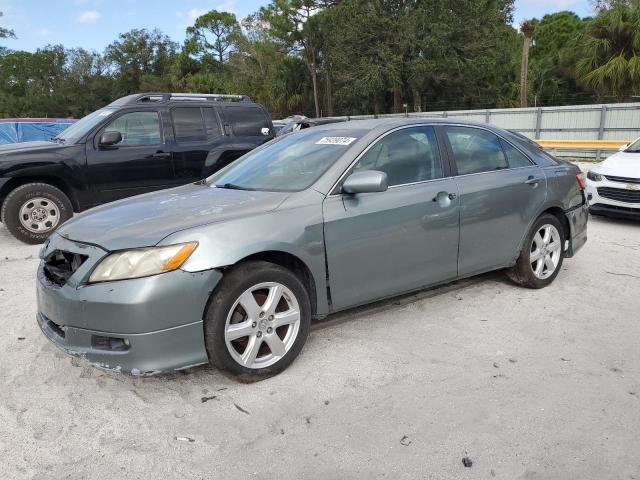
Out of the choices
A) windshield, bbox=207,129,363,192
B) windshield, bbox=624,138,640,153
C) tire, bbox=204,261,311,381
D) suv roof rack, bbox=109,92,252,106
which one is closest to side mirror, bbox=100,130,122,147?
suv roof rack, bbox=109,92,252,106

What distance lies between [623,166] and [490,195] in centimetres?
449

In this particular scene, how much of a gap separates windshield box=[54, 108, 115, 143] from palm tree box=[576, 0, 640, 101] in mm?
22630

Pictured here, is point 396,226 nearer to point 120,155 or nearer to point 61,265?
point 61,265

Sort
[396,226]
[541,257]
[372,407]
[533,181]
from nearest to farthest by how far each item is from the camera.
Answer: [372,407] < [396,226] < [533,181] < [541,257]

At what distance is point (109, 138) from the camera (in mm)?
7168

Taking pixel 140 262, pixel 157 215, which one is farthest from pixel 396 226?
pixel 140 262

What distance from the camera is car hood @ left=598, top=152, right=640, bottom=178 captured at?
732 cm

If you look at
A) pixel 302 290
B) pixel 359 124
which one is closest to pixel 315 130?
pixel 359 124

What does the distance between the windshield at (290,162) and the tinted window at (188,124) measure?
3.74 metres

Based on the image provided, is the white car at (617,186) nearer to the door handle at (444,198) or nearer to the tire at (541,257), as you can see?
the tire at (541,257)

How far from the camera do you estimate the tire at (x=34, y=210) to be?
682 cm

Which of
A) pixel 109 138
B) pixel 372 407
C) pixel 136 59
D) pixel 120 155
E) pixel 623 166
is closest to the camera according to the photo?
pixel 372 407

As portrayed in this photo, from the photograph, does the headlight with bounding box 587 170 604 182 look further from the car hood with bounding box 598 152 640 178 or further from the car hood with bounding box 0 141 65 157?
the car hood with bounding box 0 141 65 157

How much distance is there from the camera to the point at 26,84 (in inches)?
2771
